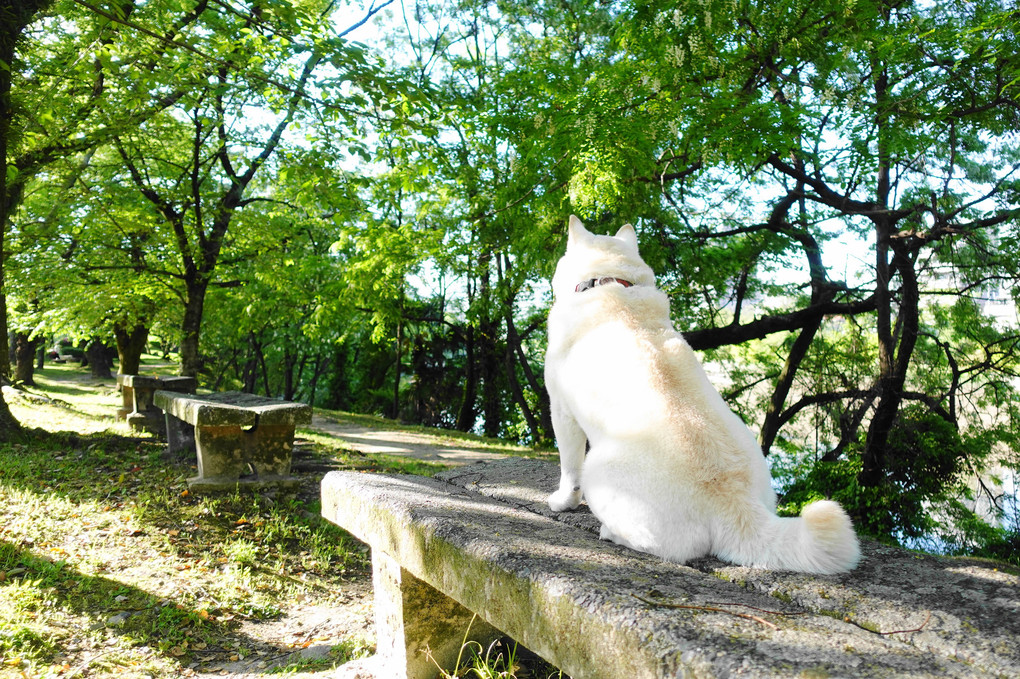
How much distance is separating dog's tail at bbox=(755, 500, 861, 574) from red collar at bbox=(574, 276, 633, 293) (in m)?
1.27

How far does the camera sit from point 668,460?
6.71ft

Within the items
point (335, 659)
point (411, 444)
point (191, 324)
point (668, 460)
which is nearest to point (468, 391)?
point (411, 444)

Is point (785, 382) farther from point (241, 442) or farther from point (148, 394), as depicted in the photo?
point (148, 394)

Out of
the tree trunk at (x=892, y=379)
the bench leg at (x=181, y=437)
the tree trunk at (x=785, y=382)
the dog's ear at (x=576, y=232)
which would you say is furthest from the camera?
the tree trunk at (x=785, y=382)

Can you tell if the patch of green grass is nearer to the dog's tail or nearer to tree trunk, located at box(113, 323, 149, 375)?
the dog's tail

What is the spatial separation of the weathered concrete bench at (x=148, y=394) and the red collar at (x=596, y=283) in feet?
27.2

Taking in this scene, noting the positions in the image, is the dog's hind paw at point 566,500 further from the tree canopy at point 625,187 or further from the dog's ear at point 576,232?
the tree canopy at point 625,187

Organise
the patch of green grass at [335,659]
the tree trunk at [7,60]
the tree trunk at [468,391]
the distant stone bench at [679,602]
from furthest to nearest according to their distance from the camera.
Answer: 1. the tree trunk at [468,391]
2. the tree trunk at [7,60]
3. the patch of green grass at [335,659]
4. the distant stone bench at [679,602]

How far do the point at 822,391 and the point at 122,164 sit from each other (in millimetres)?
13666

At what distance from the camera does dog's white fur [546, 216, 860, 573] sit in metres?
1.98

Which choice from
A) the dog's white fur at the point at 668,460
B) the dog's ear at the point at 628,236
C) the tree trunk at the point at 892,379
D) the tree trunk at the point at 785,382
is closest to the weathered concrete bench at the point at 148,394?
the dog's ear at the point at 628,236

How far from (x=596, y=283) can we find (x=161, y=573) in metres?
4.21

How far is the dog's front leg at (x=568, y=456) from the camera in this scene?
A: 109 inches

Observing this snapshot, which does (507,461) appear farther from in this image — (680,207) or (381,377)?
(381,377)
